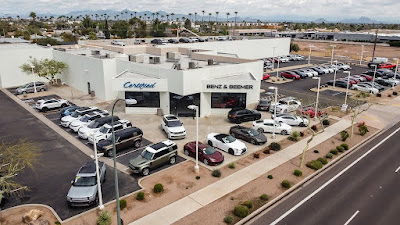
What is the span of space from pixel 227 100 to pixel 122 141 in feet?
47.8

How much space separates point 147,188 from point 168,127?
950cm

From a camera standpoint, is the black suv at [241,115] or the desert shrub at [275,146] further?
the black suv at [241,115]

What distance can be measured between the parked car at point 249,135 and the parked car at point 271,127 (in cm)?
207

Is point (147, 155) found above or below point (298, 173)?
Answer: above

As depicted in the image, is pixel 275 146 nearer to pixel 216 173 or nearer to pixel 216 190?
pixel 216 173

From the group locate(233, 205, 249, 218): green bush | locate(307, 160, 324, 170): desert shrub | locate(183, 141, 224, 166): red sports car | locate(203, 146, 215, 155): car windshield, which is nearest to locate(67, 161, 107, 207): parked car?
locate(183, 141, 224, 166): red sports car

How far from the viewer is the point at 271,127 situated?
30.5 meters

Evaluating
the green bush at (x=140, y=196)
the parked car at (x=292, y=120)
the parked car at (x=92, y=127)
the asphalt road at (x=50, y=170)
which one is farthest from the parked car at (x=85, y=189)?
the parked car at (x=292, y=120)

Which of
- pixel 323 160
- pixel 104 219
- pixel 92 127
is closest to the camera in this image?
pixel 104 219

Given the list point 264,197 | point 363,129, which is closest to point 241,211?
point 264,197

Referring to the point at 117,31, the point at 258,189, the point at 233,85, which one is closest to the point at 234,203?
the point at 258,189

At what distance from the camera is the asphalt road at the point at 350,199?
690 inches

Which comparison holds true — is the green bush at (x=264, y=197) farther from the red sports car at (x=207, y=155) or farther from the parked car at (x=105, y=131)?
the parked car at (x=105, y=131)

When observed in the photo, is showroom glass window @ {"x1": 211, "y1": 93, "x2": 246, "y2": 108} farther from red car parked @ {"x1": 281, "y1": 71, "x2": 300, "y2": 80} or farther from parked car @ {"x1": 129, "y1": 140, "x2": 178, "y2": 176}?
red car parked @ {"x1": 281, "y1": 71, "x2": 300, "y2": 80}
